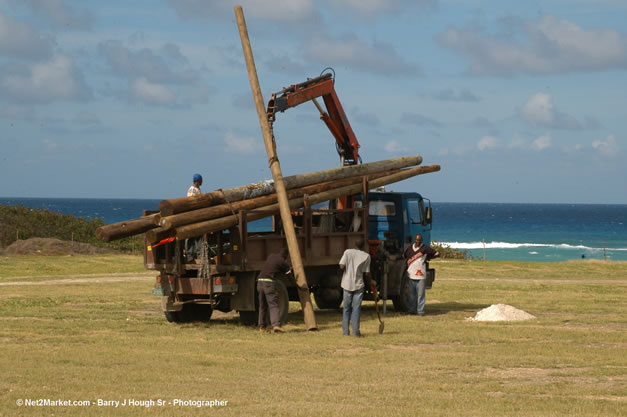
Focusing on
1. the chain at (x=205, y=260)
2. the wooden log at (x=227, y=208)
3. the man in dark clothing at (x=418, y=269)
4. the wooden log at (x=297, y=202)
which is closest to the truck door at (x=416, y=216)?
the wooden log at (x=297, y=202)

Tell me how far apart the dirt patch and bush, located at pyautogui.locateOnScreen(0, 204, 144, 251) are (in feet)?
12.4

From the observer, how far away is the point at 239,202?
65.4ft

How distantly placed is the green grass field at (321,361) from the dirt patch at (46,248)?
81.9ft

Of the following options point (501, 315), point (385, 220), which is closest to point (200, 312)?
point (385, 220)

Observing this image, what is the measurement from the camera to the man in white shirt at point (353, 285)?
18.5m

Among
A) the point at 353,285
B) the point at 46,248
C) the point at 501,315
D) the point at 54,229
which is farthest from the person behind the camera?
the point at 54,229

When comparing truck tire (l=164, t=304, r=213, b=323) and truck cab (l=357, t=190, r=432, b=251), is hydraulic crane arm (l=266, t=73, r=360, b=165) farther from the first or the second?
truck tire (l=164, t=304, r=213, b=323)

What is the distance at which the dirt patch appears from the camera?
5088 cm

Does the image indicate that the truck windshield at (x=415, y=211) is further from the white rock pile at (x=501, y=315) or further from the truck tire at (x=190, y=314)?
the truck tire at (x=190, y=314)

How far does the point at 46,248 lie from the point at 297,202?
1327 inches

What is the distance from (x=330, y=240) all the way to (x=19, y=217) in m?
42.8

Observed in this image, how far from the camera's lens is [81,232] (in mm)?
61000

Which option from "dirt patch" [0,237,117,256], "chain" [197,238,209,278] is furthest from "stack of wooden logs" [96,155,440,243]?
"dirt patch" [0,237,117,256]

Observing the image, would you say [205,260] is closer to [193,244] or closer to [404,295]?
[193,244]
